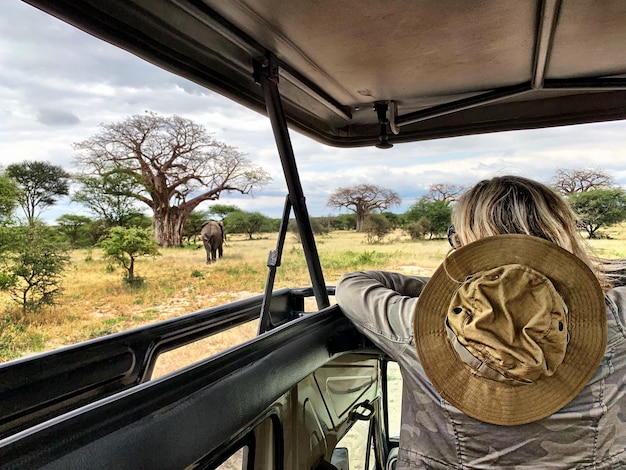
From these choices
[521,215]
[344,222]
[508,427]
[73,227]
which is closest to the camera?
[508,427]

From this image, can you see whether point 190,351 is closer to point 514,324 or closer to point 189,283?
point 189,283

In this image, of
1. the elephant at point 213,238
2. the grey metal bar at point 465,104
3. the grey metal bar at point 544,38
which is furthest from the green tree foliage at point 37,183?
the grey metal bar at point 544,38

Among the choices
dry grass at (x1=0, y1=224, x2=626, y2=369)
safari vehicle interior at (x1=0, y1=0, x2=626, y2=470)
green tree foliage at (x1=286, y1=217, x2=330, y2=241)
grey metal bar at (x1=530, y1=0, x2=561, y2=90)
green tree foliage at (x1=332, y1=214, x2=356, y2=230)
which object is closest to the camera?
safari vehicle interior at (x1=0, y1=0, x2=626, y2=470)

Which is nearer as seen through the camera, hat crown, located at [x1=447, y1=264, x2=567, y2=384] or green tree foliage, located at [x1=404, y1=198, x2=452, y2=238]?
hat crown, located at [x1=447, y1=264, x2=567, y2=384]

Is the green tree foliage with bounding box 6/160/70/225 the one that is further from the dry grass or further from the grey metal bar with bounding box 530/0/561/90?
the grey metal bar with bounding box 530/0/561/90

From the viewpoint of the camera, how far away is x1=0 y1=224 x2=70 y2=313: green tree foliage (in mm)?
1392

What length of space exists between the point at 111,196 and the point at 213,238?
368 millimetres

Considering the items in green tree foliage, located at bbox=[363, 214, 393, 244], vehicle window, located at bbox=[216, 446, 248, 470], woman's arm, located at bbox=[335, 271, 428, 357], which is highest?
green tree foliage, located at bbox=[363, 214, 393, 244]

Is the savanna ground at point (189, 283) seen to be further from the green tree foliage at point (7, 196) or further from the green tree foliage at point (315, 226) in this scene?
the green tree foliage at point (7, 196)

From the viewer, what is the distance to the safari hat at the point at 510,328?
96 cm

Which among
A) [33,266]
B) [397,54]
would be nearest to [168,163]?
[33,266]

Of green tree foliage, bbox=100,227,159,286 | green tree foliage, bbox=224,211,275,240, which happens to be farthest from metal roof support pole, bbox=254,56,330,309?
green tree foliage, bbox=100,227,159,286

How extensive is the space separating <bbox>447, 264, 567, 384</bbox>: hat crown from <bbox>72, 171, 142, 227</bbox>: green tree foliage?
3.67ft

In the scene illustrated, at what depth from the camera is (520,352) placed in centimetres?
95
